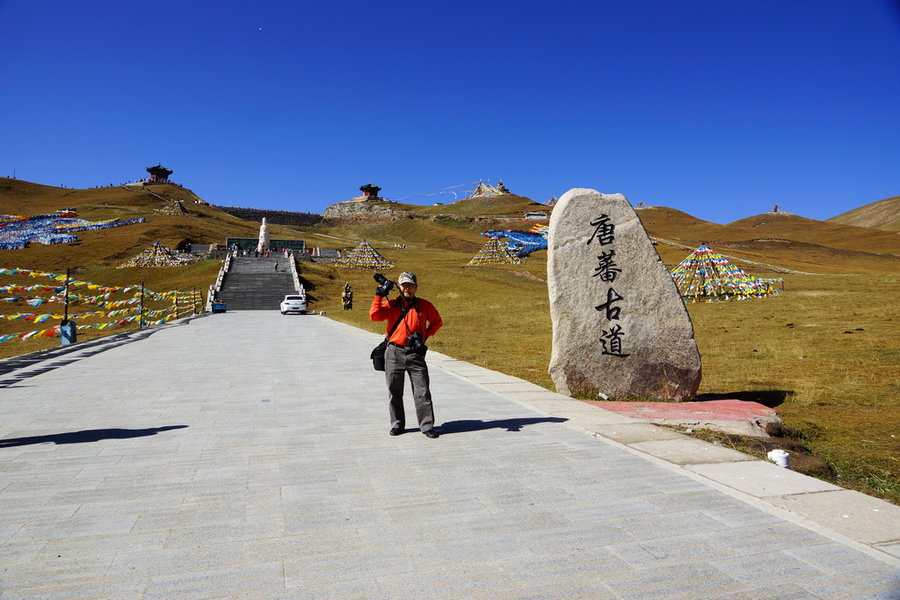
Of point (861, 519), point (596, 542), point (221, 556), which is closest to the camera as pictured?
point (221, 556)

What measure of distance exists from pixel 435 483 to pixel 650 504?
1659 mm

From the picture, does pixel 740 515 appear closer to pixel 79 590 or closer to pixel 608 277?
pixel 79 590

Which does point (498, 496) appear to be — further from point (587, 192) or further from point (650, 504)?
point (587, 192)

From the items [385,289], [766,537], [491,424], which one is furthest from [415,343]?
[766,537]

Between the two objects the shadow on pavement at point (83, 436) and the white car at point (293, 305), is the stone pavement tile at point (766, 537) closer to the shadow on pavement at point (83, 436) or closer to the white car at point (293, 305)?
the shadow on pavement at point (83, 436)

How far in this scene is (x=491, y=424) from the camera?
263 inches

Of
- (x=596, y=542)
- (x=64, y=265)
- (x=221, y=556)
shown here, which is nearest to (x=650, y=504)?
(x=596, y=542)

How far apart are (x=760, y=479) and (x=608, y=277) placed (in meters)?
4.42

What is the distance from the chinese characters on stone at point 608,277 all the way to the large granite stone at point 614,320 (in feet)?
0.05

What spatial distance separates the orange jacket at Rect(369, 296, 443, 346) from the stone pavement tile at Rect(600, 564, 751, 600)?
3.61 m

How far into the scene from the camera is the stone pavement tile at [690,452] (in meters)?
5.22

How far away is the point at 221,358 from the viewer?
12766 mm

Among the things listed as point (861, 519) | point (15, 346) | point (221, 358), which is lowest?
point (15, 346)

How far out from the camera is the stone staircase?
1551 inches
